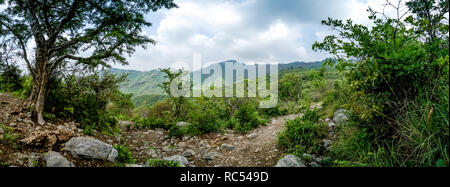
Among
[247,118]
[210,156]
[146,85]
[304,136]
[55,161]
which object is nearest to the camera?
[55,161]

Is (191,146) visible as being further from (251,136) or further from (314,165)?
(314,165)

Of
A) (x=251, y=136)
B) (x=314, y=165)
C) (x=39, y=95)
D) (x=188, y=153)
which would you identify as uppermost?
(x=39, y=95)

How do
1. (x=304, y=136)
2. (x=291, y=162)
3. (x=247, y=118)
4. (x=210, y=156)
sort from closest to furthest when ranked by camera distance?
(x=291, y=162)
(x=304, y=136)
(x=210, y=156)
(x=247, y=118)

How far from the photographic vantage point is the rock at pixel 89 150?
3.91 metres

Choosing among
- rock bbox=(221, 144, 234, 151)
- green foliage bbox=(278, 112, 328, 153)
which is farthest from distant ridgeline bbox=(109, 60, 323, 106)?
rock bbox=(221, 144, 234, 151)

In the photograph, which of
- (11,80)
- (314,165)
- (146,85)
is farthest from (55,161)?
(146,85)

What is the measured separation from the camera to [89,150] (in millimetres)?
3973

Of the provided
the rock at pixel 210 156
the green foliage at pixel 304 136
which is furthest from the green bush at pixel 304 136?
the rock at pixel 210 156

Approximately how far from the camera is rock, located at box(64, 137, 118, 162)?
3.91 m

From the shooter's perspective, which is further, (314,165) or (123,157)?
(123,157)

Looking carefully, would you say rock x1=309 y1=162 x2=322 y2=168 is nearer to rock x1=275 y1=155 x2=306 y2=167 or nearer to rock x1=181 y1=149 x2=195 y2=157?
rock x1=275 y1=155 x2=306 y2=167

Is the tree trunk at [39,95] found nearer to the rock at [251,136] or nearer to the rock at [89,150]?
the rock at [89,150]

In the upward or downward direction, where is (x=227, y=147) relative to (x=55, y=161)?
downward
